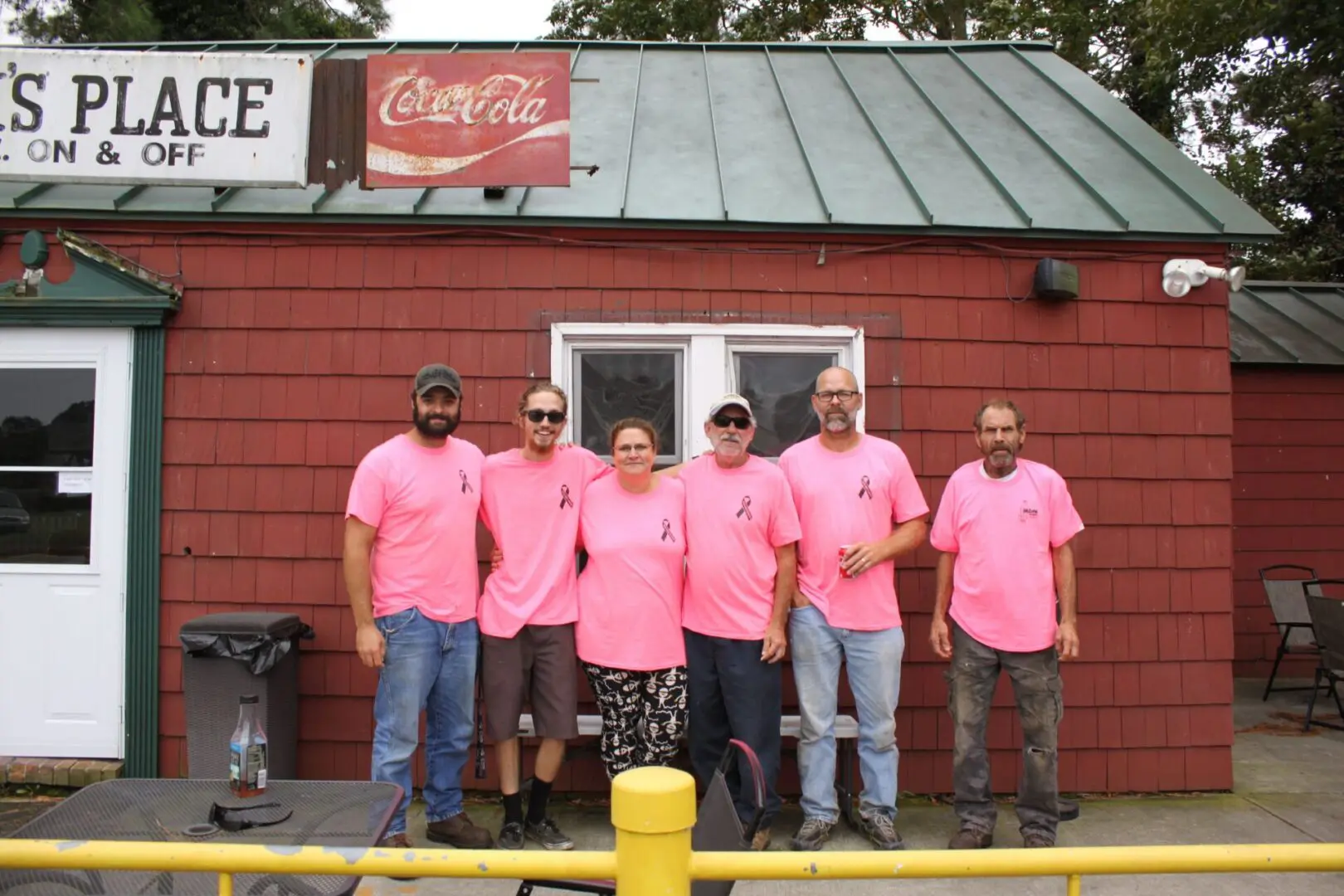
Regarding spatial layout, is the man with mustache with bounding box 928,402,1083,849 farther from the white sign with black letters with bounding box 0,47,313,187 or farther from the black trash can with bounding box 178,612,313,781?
the white sign with black letters with bounding box 0,47,313,187

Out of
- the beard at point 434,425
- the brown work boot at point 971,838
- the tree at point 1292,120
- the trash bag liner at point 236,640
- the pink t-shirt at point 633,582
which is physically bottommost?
the brown work boot at point 971,838

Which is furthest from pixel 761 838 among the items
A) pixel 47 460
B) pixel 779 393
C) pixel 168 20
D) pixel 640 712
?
pixel 168 20

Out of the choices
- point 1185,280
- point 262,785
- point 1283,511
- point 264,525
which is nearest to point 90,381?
point 264,525

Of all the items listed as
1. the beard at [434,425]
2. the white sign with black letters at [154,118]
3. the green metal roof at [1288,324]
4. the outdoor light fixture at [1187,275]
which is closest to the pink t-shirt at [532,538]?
the beard at [434,425]

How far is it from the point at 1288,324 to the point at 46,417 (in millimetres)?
8673

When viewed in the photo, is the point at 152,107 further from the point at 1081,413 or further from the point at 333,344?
the point at 1081,413

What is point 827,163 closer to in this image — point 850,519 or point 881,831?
point 850,519

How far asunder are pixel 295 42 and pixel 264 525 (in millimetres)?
3845

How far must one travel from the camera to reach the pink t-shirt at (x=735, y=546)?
Answer: 3836 mm

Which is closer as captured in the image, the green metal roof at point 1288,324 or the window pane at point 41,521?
the window pane at point 41,521

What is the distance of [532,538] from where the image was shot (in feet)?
12.8

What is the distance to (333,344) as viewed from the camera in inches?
188

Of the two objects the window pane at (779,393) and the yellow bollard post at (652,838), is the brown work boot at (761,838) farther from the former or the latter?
the yellow bollard post at (652,838)

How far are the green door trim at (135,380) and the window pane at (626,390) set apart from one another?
6.59 feet
